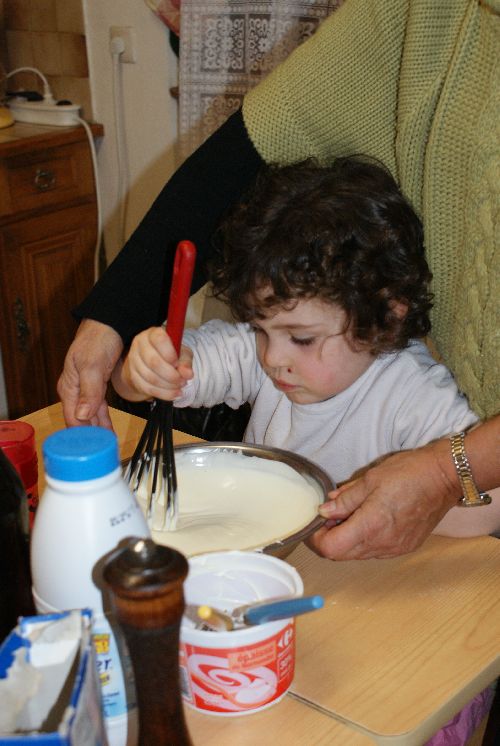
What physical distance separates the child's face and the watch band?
29cm

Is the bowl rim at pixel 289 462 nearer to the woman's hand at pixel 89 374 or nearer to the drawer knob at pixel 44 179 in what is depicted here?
the woman's hand at pixel 89 374

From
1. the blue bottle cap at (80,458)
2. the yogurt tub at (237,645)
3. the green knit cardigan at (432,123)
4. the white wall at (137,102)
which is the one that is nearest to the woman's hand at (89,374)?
the green knit cardigan at (432,123)

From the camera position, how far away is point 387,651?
2.67ft

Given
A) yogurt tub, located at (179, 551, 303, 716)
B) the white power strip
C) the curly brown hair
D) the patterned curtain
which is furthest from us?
the white power strip

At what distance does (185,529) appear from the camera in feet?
3.07

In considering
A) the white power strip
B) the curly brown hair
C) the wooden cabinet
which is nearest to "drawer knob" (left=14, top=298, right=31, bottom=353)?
the wooden cabinet

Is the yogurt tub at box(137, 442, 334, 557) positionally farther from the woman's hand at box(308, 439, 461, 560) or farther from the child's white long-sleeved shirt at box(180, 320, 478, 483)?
the child's white long-sleeved shirt at box(180, 320, 478, 483)

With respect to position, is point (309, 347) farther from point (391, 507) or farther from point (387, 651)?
point (387, 651)

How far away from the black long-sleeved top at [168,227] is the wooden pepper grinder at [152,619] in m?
0.74

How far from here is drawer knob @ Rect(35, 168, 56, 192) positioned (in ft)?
8.73

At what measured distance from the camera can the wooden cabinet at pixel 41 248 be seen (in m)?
2.63

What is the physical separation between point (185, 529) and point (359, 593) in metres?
0.19

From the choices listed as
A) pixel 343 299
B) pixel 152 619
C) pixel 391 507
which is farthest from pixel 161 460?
pixel 152 619

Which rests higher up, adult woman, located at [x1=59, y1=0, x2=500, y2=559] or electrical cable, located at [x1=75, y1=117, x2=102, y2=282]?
adult woman, located at [x1=59, y1=0, x2=500, y2=559]
